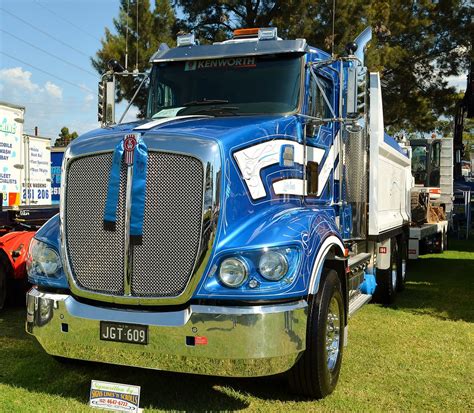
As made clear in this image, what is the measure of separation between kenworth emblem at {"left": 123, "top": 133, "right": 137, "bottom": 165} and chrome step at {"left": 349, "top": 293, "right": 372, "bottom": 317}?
262 cm

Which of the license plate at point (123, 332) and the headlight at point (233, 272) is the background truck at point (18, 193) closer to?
the license plate at point (123, 332)

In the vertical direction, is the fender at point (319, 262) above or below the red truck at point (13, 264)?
above

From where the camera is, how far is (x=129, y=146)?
150 inches

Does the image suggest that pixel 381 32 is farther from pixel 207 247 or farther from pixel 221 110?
pixel 207 247

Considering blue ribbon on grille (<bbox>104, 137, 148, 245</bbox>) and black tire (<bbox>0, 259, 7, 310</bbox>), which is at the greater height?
blue ribbon on grille (<bbox>104, 137, 148, 245</bbox>)

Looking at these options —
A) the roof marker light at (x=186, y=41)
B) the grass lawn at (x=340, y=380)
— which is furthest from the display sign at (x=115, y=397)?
the roof marker light at (x=186, y=41)

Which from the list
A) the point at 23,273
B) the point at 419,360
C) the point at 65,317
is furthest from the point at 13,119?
the point at 419,360

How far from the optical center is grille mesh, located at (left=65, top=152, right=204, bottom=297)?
3.67 meters

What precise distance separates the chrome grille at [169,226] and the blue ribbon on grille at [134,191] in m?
0.04

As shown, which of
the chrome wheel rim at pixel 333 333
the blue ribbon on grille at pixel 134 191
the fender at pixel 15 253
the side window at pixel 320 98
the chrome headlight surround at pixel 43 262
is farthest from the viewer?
the fender at pixel 15 253

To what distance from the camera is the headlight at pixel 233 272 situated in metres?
3.55

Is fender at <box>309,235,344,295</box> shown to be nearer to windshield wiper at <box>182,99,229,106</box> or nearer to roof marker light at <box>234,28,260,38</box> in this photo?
windshield wiper at <box>182,99,229,106</box>

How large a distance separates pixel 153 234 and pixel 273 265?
2.69 feet

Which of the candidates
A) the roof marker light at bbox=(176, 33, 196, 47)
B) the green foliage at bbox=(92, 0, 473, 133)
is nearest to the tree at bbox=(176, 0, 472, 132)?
the green foliage at bbox=(92, 0, 473, 133)
